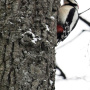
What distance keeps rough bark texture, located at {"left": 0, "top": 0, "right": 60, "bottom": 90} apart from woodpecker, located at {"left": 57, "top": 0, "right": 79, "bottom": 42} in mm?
745

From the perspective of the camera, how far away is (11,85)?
1.35 m

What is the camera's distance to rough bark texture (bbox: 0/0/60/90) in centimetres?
138

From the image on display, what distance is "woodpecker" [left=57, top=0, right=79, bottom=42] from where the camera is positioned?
7.68 ft

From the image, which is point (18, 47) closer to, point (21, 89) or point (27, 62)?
point (27, 62)

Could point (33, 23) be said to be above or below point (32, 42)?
above

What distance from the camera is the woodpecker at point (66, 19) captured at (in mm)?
2342

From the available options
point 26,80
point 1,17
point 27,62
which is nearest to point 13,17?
point 1,17

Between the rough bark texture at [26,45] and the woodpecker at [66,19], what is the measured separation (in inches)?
29.3

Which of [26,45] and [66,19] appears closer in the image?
[26,45]

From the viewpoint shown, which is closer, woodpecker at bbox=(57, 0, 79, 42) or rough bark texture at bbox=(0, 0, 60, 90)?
rough bark texture at bbox=(0, 0, 60, 90)

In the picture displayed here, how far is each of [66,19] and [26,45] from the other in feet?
3.62

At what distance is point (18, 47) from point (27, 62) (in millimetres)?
108

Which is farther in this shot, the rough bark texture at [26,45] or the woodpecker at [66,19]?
the woodpecker at [66,19]

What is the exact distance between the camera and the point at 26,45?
1.45 metres
